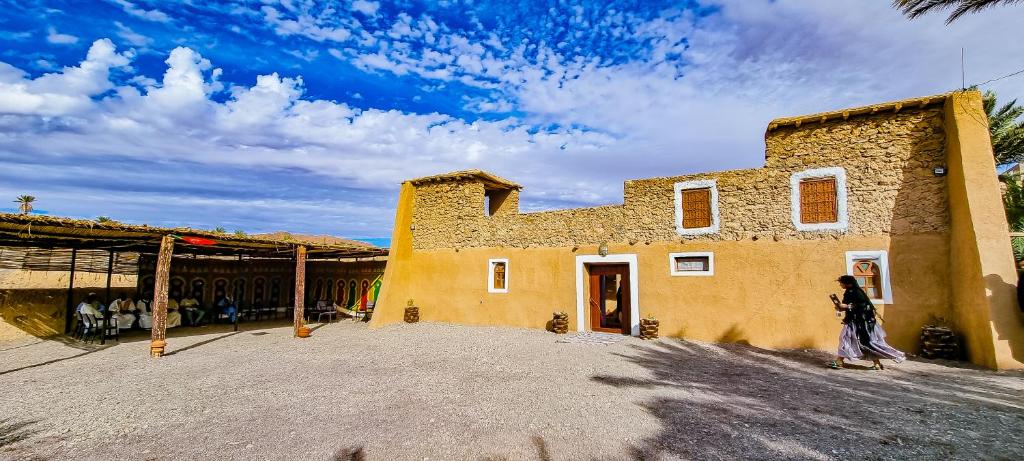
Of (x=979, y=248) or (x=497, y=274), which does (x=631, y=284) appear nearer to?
(x=497, y=274)

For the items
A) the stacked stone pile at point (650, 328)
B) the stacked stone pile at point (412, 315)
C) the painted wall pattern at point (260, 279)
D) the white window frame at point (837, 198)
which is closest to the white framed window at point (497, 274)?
the stacked stone pile at point (412, 315)

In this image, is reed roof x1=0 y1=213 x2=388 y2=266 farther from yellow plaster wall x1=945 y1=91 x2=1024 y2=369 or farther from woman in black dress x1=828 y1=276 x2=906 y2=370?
yellow plaster wall x1=945 y1=91 x2=1024 y2=369

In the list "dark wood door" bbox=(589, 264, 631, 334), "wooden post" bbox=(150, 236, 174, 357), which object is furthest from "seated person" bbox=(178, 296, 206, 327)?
"dark wood door" bbox=(589, 264, 631, 334)

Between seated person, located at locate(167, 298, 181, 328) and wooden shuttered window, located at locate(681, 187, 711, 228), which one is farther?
seated person, located at locate(167, 298, 181, 328)

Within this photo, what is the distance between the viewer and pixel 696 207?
1150cm

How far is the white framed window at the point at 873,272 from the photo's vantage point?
9.29 m

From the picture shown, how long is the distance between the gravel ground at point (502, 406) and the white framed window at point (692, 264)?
2.17m

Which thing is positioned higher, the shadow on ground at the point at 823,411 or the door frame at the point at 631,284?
the door frame at the point at 631,284

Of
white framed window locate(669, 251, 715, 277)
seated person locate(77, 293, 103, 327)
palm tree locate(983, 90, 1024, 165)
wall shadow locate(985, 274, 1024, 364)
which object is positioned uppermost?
palm tree locate(983, 90, 1024, 165)

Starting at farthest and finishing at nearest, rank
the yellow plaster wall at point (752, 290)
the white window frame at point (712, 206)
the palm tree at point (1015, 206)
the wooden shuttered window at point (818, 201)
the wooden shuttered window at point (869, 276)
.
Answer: the white window frame at point (712, 206) → the palm tree at point (1015, 206) → the wooden shuttered window at point (818, 201) → the wooden shuttered window at point (869, 276) → the yellow plaster wall at point (752, 290)

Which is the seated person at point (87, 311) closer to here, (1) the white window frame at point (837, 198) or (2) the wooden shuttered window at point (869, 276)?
(1) the white window frame at point (837, 198)

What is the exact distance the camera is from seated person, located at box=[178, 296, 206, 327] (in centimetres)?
1494

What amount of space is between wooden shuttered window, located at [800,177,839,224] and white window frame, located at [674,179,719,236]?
6.10 feet

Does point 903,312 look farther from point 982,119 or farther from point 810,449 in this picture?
point 810,449
